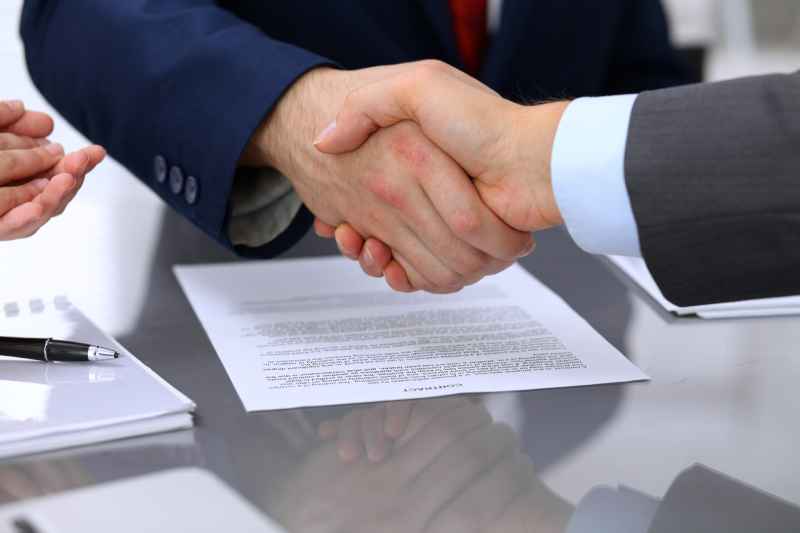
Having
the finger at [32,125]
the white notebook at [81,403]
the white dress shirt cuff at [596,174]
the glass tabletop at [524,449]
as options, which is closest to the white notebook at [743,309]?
the glass tabletop at [524,449]

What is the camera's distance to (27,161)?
0.91 m

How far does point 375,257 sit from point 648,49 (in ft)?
2.92

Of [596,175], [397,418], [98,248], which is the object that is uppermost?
[596,175]

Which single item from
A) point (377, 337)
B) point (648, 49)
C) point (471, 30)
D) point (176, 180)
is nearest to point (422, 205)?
point (377, 337)

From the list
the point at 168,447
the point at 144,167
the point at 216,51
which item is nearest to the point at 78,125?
the point at 144,167

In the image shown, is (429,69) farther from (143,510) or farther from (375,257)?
(143,510)

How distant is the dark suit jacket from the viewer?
38.3 inches

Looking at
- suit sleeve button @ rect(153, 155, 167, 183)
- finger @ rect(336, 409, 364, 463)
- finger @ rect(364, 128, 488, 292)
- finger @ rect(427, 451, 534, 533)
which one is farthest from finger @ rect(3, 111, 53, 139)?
finger @ rect(427, 451, 534, 533)

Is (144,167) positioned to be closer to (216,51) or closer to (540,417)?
(216,51)

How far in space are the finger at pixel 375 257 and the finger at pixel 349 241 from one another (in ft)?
0.04

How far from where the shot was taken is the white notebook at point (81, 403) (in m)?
0.62

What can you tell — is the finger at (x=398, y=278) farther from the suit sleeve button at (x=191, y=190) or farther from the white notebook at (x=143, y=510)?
the white notebook at (x=143, y=510)

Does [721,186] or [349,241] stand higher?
[721,186]

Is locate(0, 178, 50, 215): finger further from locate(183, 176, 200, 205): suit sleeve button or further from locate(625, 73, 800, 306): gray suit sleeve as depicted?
locate(625, 73, 800, 306): gray suit sleeve
